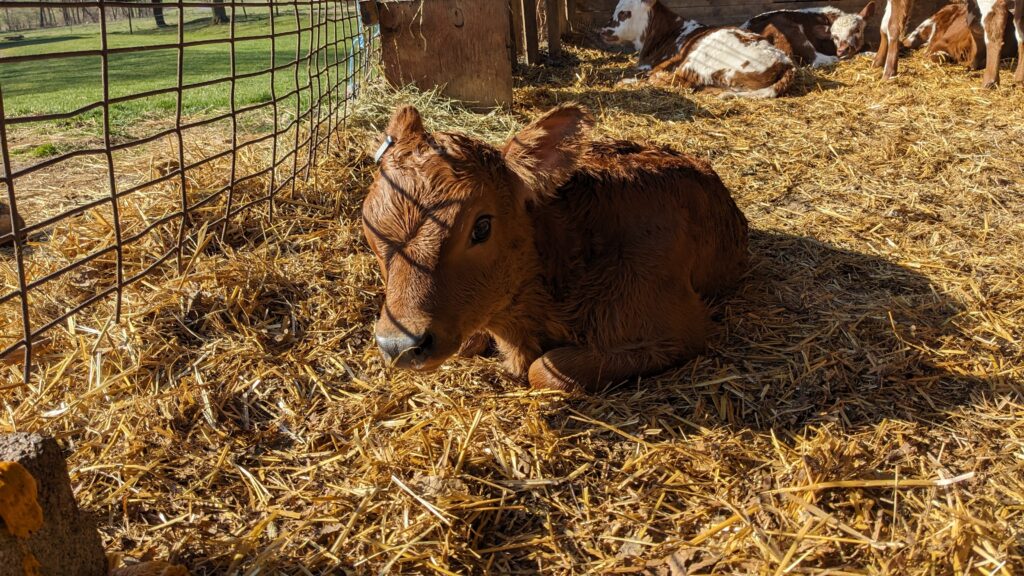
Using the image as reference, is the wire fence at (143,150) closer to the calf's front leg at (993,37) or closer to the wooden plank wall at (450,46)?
the wooden plank wall at (450,46)

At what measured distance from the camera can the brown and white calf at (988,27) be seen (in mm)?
9016

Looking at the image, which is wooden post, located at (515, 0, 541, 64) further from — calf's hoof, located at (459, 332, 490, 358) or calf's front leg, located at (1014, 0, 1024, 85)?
calf's hoof, located at (459, 332, 490, 358)

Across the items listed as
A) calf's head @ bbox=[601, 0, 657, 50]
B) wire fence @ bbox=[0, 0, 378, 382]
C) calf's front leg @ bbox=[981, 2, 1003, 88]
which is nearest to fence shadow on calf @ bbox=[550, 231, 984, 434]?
wire fence @ bbox=[0, 0, 378, 382]

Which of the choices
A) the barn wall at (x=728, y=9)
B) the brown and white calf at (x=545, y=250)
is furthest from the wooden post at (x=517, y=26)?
the brown and white calf at (x=545, y=250)

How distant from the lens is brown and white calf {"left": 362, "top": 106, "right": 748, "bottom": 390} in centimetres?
290

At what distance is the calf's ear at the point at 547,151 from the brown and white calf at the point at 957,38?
31.7ft

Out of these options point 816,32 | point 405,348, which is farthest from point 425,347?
point 816,32

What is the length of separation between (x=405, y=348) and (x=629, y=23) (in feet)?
37.9

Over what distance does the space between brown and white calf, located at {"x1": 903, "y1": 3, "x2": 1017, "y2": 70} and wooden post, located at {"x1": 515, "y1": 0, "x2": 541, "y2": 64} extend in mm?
6304

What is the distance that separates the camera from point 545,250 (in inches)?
137

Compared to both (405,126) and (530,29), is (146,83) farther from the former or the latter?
(405,126)

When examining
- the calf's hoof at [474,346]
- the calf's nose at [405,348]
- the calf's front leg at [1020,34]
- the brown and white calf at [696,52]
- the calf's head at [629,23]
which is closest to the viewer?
the calf's nose at [405,348]

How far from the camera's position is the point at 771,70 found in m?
9.78

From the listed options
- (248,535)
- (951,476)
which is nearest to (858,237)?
(951,476)
